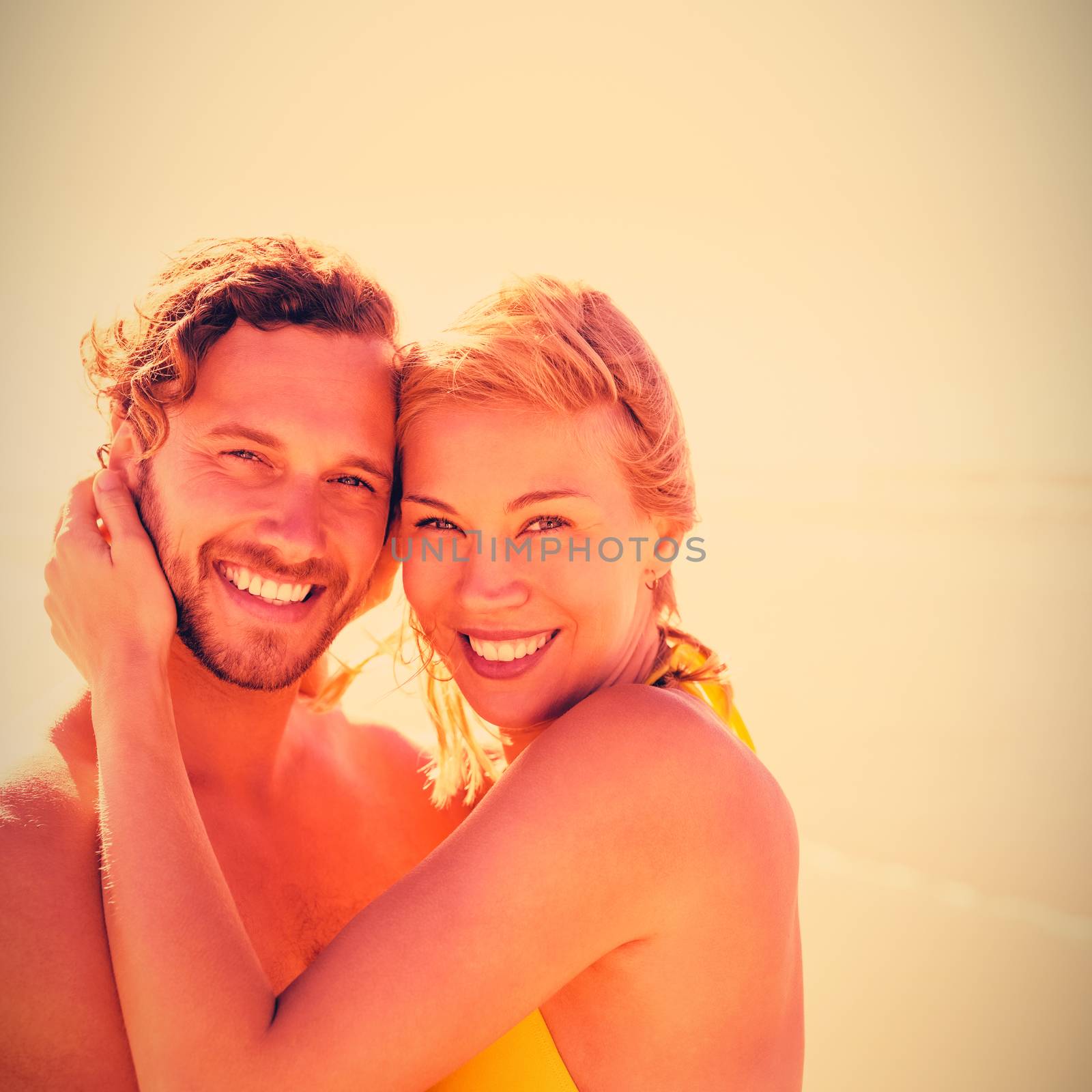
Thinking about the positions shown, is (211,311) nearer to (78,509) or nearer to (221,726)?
(78,509)

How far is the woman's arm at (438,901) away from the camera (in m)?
1.61

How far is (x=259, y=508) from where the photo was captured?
259 cm

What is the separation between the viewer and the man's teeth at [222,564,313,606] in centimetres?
261

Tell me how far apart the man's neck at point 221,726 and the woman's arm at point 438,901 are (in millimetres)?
→ 615

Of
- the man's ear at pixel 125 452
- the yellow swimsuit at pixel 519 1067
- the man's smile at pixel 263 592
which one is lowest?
the yellow swimsuit at pixel 519 1067

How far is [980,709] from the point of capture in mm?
7910

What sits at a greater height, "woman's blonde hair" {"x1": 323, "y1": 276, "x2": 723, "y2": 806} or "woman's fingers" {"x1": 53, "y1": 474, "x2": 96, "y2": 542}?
"woman's blonde hair" {"x1": 323, "y1": 276, "x2": 723, "y2": 806}

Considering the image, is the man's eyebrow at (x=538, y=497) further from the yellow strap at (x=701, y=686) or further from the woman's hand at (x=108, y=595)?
the woman's hand at (x=108, y=595)

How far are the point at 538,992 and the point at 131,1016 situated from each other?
75cm

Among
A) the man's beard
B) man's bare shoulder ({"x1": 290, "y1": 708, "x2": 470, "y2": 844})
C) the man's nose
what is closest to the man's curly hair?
the man's beard

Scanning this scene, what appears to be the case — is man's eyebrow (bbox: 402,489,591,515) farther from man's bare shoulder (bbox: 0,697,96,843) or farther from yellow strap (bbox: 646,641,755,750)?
man's bare shoulder (bbox: 0,697,96,843)

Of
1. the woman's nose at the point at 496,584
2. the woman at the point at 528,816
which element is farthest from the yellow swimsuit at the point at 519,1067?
the woman's nose at the point at 496,584

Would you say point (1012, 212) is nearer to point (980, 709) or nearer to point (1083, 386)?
point (1083, 386)

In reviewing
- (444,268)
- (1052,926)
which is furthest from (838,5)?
(1052,926)
